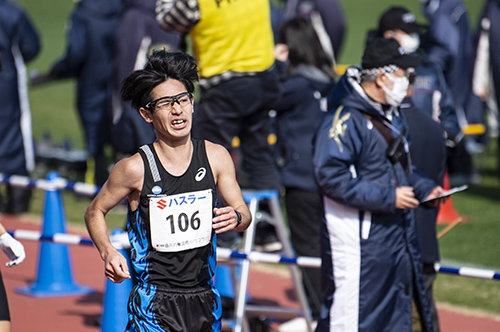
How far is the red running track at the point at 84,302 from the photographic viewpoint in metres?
6.54

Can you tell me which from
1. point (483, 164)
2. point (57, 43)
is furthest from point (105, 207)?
point (57, 43)

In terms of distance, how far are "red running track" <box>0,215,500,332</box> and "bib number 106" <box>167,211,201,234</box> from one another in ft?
6.59

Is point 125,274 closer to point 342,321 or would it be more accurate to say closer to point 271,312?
point 342,321

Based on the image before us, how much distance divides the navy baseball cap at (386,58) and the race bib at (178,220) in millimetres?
1517

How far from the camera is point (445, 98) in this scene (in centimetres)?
652

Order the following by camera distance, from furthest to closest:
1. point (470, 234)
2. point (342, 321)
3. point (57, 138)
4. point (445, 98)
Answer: point (57, 138), point (470, 234), point (445, 98), point (342, 321)

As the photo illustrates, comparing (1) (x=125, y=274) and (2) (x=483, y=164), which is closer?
(1) (x=125, y=274)

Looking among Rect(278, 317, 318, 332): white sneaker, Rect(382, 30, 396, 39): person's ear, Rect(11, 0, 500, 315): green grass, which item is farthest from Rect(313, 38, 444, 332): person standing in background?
Rect(11, 0, 500, 315): green grass

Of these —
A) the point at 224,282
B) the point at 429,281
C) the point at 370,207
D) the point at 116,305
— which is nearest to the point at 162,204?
the point at 370,207

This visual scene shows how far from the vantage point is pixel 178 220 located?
3.76 meters

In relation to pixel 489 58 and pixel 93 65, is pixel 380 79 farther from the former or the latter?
pixel 93 65

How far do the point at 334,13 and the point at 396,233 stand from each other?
7.15 metres

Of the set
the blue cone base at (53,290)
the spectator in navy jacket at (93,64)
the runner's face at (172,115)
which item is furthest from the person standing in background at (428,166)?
the spectator in navy jacket at (93,64)

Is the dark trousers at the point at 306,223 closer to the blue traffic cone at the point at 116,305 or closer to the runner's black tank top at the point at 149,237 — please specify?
the blue traffic cone at the point at 116,305
